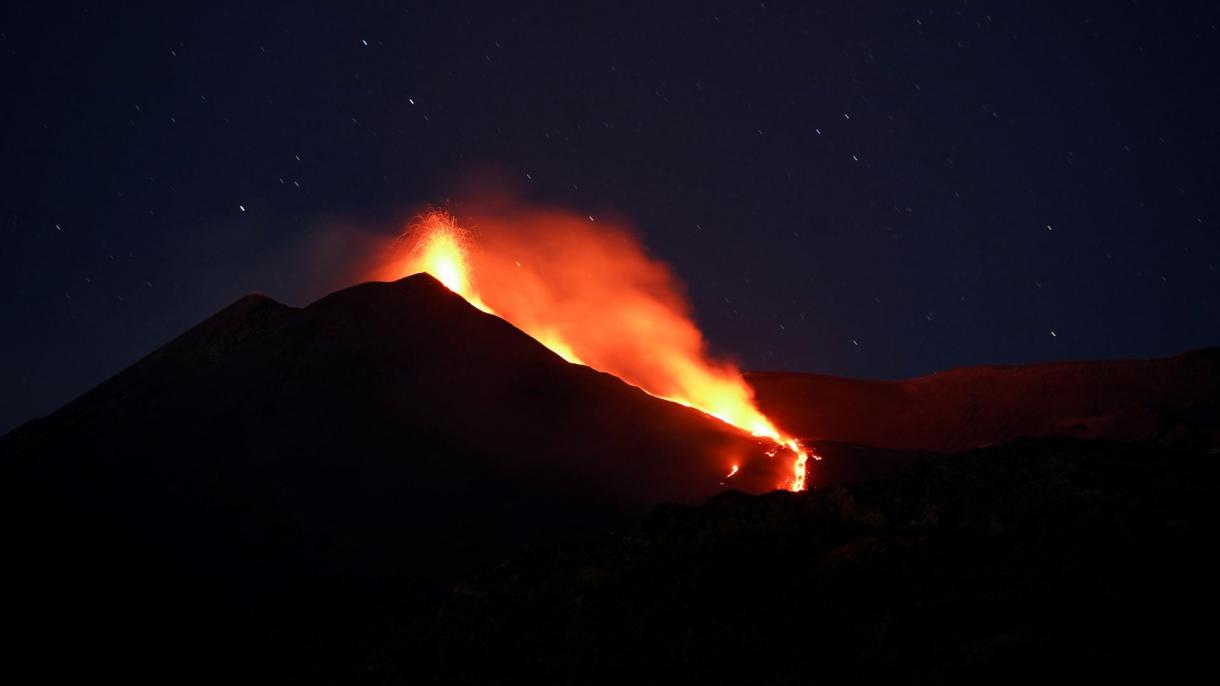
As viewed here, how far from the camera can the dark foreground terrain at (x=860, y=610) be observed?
8.38 m

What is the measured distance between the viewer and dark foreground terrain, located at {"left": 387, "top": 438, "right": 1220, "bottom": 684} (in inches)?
330

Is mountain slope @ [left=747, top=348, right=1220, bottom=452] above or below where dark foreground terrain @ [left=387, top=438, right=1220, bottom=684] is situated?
above

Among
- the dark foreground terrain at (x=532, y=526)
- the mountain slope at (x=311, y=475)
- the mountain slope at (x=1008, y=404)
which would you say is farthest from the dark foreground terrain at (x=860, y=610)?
the mountain slope at (x=1008, y=404)

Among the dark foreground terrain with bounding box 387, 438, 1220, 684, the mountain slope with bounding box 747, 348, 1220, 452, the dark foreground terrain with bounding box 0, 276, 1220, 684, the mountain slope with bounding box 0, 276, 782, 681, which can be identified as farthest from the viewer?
the mountain slope with bounding box 747, 348, 1220, 452

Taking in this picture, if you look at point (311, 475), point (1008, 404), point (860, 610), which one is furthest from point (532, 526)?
point (1008, 404)

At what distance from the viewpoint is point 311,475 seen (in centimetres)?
3375

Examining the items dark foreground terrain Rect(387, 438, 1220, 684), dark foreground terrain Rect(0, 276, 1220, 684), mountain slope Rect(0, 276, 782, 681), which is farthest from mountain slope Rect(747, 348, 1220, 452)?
dark foreground terrain Rect(387, 438, 1220, 684)

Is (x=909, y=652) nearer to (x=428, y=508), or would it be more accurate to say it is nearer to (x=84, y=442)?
(x=428, y=508)

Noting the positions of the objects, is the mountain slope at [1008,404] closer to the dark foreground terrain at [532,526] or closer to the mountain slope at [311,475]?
the dark foreground terrain at [532,526]

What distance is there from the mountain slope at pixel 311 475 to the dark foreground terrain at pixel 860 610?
8.64m

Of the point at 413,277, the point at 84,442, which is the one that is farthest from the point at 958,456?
the point at 84,442

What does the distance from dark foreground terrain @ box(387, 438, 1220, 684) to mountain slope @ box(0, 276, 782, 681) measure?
864cm

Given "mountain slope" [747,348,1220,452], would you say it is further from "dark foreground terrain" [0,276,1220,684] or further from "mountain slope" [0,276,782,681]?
"mountain slope" [0,276,782,681]

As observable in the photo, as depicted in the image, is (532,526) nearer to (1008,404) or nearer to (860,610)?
(860,610)
